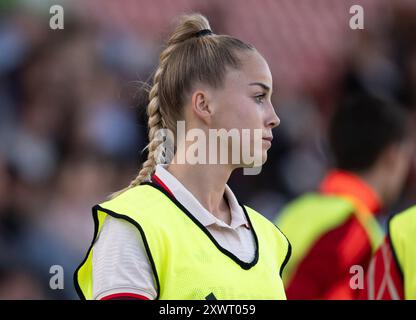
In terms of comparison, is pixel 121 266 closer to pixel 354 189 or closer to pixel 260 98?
pixel 260 98

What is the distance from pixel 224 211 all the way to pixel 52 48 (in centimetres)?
319

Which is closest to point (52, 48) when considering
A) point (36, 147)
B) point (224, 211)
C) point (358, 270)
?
point (36, 147)

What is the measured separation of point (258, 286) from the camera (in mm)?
2027

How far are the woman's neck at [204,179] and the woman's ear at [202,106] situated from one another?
100mm

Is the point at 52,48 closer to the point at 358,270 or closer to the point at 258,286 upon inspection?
the point at 358,270

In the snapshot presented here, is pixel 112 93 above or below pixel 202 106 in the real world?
below

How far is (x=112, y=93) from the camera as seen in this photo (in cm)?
495

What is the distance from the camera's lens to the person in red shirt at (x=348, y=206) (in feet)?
10.6

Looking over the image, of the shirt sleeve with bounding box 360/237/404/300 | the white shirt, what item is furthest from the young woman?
the shirt sleeve with bounding box 360/237/404/300

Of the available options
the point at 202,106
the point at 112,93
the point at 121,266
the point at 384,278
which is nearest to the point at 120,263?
the point at 121,266

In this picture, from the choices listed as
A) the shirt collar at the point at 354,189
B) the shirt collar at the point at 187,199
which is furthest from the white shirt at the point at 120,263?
the shirt collar at the point at 354,189

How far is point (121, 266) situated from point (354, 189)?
5.90ft

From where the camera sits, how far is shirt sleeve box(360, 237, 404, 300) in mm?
2701

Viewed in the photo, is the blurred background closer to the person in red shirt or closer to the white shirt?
the person in red shirt
